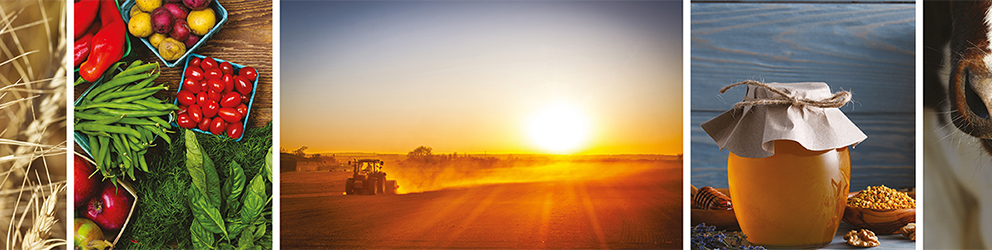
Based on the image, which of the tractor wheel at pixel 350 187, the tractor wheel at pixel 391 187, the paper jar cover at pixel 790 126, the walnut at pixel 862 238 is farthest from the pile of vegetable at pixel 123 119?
the walnut at pixel 862 238

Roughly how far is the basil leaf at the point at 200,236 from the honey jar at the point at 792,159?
4.35 ft

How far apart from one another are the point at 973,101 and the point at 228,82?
72.4 inches

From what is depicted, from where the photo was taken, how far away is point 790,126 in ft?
3.24

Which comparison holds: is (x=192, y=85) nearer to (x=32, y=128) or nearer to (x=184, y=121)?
(x=184, y=121)

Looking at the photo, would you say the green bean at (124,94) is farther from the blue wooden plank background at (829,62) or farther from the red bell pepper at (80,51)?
the blue wooden plank background at (829,62)

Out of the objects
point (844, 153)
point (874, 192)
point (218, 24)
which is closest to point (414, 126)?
point (218, 24)

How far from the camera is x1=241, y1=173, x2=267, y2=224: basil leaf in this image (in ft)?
4.32

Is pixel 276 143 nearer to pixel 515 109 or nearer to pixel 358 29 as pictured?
pixel 358 29

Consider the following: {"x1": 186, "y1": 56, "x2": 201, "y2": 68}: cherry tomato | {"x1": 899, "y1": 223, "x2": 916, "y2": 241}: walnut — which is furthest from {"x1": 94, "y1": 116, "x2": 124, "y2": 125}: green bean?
{"x1": 899, "y1": 223, "x2": 916, "y2": 241}: walnut

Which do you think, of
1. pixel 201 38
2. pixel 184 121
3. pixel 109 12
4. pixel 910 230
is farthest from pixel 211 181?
pixel 910 230

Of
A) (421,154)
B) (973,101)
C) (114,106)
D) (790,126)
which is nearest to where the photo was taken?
(790,126)

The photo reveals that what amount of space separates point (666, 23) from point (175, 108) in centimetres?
137

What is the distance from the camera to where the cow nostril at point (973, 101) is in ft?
3.64

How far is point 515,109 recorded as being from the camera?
1.39 m
